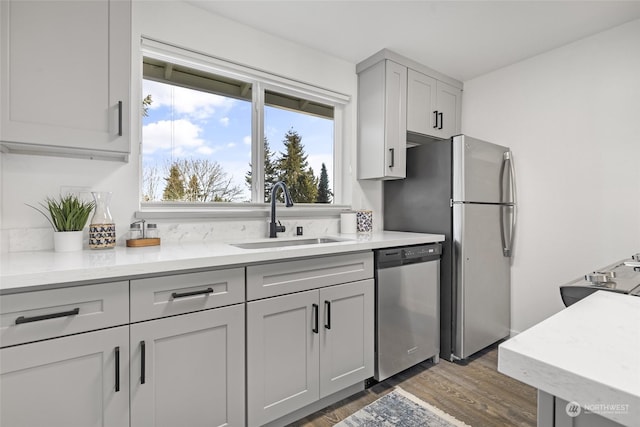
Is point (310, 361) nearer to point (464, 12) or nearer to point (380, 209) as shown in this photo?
point (380, 209)

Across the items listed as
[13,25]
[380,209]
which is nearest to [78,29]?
[13,25]

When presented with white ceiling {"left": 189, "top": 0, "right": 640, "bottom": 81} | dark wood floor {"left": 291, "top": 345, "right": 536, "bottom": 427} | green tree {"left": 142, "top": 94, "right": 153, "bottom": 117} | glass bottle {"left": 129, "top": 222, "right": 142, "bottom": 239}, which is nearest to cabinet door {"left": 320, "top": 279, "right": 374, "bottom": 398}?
dark wood floor {"left": 291, "top": 345, "right": 536, "bottom": 427}

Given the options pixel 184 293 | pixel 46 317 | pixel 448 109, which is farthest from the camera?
pixel 448 109

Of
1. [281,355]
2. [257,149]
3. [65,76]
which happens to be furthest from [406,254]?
[65,76]

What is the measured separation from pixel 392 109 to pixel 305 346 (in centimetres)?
194

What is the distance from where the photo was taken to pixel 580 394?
1.40 feet

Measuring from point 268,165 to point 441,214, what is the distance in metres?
1.41

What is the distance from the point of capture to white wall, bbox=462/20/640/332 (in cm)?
223

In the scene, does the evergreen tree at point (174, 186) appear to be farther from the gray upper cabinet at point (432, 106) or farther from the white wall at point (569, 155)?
the white wall at point (569, 155)

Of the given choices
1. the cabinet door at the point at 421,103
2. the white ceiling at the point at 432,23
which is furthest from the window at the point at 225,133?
the cabinet door at the point at 421,103

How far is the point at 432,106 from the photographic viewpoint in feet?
9.52

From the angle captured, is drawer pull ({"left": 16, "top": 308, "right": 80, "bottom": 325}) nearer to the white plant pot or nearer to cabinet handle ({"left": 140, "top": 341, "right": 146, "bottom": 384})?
cabinet handle ({"left": 140, "top": 341, "right": 146, "bottom": 384})

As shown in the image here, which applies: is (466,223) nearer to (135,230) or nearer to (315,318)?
(315,318)

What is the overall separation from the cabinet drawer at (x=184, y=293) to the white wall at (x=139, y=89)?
0.69 meters
